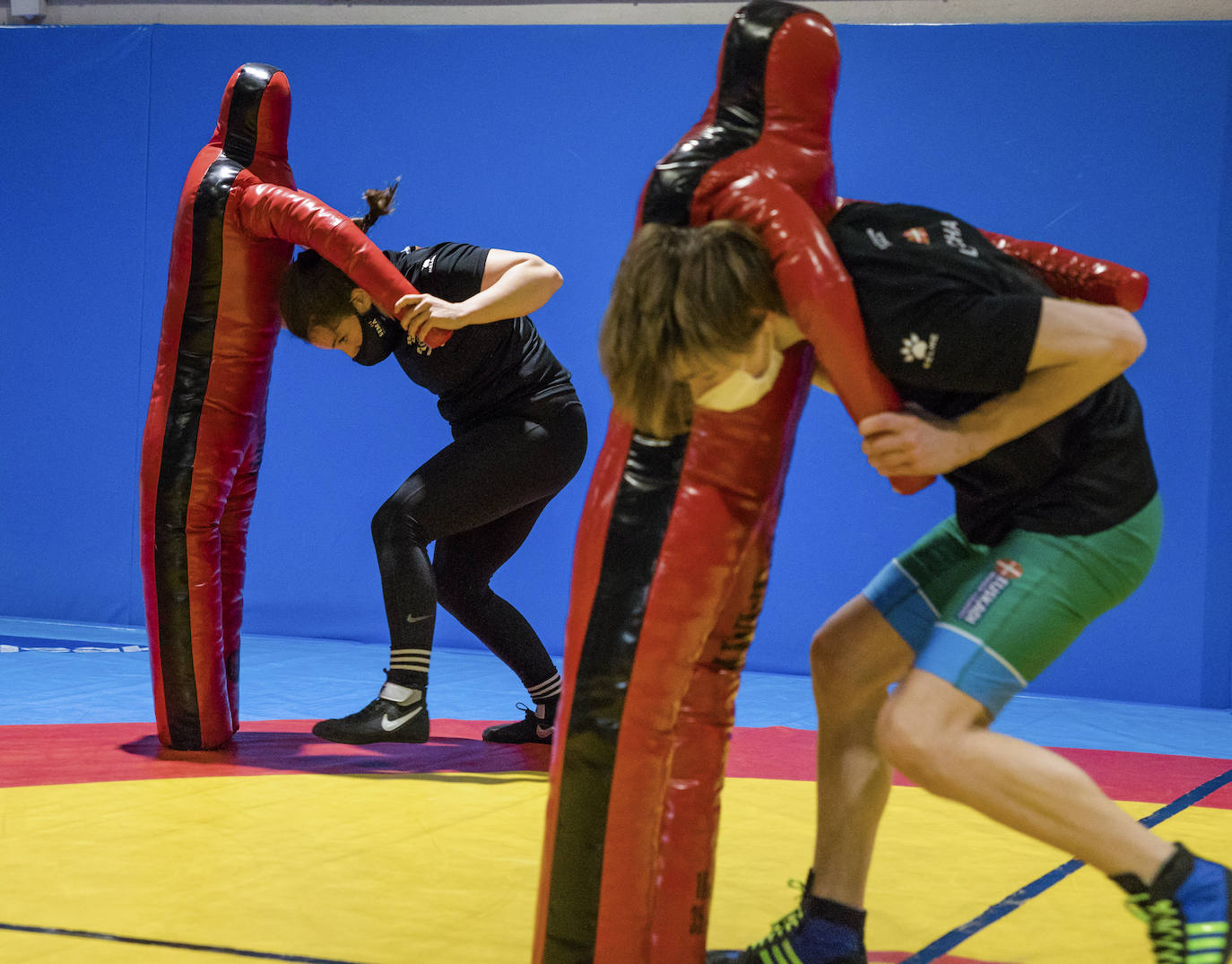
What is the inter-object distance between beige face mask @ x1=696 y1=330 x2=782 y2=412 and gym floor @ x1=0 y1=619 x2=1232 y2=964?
2.71ft

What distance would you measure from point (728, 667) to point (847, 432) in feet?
11.1

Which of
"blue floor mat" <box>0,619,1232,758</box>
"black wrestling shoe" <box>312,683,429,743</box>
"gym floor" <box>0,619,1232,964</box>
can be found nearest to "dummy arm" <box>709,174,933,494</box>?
"gym floor" <box>0,619,1232,964</box>

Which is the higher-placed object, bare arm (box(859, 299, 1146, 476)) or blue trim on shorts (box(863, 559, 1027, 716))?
bare arm (box(859, 299, 1146, 476))

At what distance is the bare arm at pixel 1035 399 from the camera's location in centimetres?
145

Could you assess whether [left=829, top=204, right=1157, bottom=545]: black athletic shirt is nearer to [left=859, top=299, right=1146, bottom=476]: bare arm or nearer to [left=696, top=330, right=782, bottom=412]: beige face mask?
[left=859, top=299, right=1146, bottom=476]: bare arm

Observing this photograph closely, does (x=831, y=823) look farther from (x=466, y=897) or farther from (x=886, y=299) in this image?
(x=886, y=299)

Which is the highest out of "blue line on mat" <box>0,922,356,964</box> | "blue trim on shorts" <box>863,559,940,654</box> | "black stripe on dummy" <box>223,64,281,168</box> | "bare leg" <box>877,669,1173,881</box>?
"black stripe on dummy" <box>223,64,281,168</box>

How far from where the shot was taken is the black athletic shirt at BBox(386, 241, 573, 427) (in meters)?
2.83

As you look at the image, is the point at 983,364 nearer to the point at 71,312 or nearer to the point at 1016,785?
the point at 1016,785

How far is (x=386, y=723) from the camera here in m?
2.69

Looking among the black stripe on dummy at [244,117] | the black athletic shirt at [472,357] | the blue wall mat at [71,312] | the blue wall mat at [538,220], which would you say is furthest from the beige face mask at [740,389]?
the blue wall mat at [71,312]

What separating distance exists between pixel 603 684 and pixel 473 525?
1363 millimetres

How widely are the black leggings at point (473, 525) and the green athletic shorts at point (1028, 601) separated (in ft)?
4.67

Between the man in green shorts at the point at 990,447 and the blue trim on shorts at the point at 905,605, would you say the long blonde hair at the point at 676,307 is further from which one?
the blue trim on shorts at the point at 905,605
